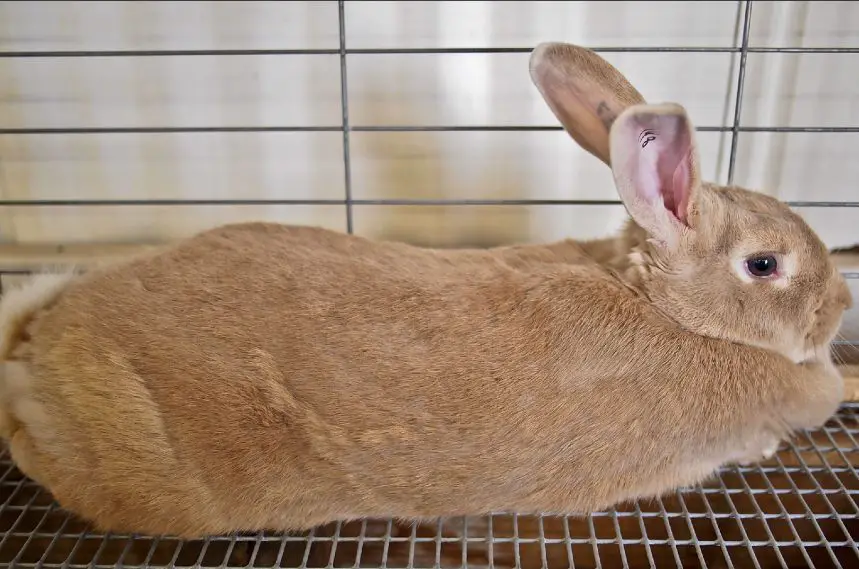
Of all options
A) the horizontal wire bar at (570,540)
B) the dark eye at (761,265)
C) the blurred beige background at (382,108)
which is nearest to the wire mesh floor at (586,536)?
the horizontal wire bar at (570,540)

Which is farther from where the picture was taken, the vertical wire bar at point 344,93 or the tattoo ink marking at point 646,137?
the vertical wire bar at point 344,93

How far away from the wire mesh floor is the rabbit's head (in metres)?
0.22

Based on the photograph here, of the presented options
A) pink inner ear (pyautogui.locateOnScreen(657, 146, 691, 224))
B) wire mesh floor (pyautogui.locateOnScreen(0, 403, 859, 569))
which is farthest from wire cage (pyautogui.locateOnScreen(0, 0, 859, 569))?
pink inner ear (pyautogui.locateOnScreen(657, 146, 691, 224))

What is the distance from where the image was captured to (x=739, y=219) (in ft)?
2.83

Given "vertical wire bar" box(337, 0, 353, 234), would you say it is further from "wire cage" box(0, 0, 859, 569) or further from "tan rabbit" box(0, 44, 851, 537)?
"tan rabbit" box(0, 44, 851, 537)

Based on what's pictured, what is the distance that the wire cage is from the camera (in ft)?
2.76

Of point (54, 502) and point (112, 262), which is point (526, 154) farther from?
A: point (54, 502)

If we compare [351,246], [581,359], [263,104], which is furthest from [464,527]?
[263,104]

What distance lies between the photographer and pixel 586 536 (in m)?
0.96

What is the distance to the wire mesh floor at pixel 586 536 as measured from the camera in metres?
0.84

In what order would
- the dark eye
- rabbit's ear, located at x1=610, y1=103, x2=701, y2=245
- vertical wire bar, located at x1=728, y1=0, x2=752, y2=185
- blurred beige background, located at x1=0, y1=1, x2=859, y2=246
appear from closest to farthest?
rabbit's ear, located at x1=610, y1=103, x2=701, y2=245
the dark eye
vertical wire bar, located at x1=728, y1=0, x2=752, y2=185
blurred beige background, located at x1=0, y1=1, x2=859, y2=246

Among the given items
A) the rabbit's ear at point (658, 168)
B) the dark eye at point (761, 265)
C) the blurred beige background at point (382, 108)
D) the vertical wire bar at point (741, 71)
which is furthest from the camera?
the blurred beige background at point (382, 108)

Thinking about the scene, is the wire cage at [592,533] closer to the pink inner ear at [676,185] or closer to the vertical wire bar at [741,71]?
the vertical wire bar at [741,71]

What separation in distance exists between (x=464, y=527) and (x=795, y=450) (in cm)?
54
